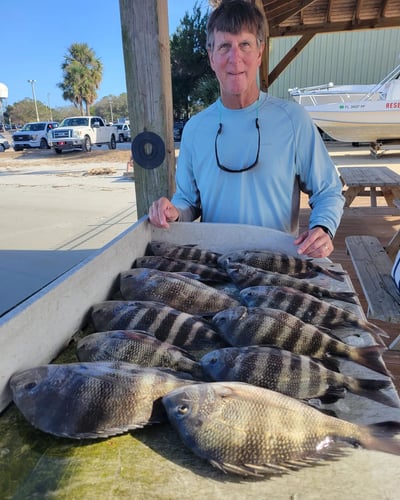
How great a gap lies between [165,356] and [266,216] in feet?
3.95

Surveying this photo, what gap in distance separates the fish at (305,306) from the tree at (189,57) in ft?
99.4

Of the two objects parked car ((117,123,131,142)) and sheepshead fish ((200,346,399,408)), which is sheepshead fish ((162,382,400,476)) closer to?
sheepshead fish ((200,346,399,408))

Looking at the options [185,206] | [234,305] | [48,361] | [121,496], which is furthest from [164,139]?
[121,496]

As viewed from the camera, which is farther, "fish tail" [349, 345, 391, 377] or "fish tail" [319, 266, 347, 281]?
"fish tail" [319, 266, 347, 281]

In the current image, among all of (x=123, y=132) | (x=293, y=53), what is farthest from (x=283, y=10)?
(x=123, y=132)

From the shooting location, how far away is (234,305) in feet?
5.05

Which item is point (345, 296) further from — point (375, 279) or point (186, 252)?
point (375, 279)

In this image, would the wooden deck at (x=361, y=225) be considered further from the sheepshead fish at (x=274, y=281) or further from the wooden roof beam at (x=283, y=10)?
the wooden roof beam at (x=283, y=10)

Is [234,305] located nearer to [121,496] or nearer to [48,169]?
[121,496]

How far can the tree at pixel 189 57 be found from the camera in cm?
3058

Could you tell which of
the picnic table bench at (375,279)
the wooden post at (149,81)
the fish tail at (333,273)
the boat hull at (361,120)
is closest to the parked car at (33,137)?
the boat hull at (361,120)

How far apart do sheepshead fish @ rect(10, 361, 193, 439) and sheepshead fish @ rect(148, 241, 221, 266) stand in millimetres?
1006

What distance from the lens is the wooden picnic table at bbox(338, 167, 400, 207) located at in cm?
568

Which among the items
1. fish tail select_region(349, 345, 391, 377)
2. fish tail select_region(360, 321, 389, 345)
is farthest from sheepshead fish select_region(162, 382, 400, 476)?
fish tail select_region(360, 321, 389, 345)
